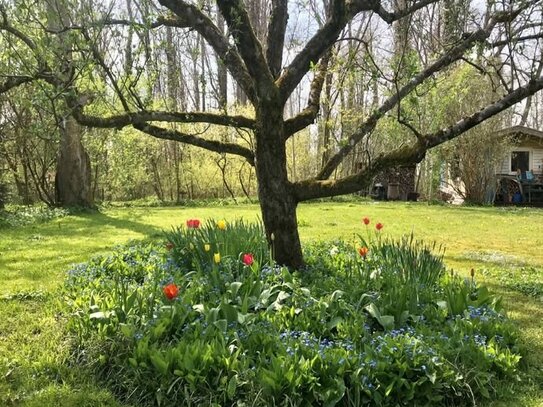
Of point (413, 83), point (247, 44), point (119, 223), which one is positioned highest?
point (247, 44)

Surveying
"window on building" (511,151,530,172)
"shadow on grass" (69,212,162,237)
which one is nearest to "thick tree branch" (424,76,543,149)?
"shadow on grass" (69,212,162,237)

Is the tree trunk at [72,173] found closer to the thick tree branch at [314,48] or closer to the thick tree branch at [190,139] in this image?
the thick tree branch at [190,139]

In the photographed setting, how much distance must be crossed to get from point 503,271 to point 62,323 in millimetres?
5388

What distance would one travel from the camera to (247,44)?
167 inches

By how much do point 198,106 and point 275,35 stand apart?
14118 millimetres

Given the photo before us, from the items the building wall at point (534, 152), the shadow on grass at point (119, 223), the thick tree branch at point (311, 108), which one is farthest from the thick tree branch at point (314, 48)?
the building wall at point (534, 152)

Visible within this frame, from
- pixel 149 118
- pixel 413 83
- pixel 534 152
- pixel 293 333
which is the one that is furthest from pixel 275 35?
pixel 534 152

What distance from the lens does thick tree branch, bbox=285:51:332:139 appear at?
4.93 meters

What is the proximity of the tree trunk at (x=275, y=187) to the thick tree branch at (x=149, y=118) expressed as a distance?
37cm

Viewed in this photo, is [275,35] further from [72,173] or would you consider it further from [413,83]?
[72,173]

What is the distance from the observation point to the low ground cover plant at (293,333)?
2688 millimetres

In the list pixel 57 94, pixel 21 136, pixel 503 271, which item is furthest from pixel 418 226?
pixel 21 136

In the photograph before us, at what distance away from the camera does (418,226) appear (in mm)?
10891

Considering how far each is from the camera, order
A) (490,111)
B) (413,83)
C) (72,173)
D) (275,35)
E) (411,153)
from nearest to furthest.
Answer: (490,111) < (411,153) < (413,83) < (275,35) < (72,173)
